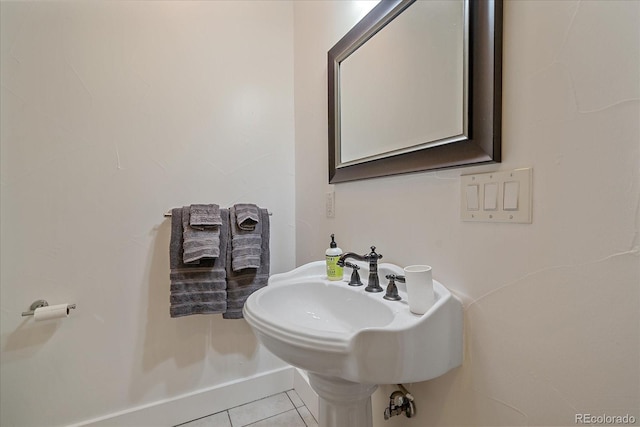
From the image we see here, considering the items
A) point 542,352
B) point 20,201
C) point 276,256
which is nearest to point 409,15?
point 542,352

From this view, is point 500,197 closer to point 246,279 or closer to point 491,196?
point 491,196

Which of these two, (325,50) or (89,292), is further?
(325,50)

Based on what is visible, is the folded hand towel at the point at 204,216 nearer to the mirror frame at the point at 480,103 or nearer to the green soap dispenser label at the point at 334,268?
the green soap dispenser label at the point at 334,268

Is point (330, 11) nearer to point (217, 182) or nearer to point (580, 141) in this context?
point (217, 182)

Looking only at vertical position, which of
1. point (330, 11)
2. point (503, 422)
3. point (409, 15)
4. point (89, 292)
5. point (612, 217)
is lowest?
point (503, 422)

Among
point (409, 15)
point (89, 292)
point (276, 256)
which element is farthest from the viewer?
point (276, 256)

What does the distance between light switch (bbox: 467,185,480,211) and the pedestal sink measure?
224 millimetres

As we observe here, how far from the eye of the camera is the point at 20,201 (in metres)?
1.13

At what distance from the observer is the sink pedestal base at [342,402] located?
82 cm

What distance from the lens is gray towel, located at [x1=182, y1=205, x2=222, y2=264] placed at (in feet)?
4.13

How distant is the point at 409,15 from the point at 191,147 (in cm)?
111

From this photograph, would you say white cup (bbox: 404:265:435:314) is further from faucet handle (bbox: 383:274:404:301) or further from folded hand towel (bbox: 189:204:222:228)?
folded hand towel (bbox: 189:204:222:228)

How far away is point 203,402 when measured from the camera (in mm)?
1441
